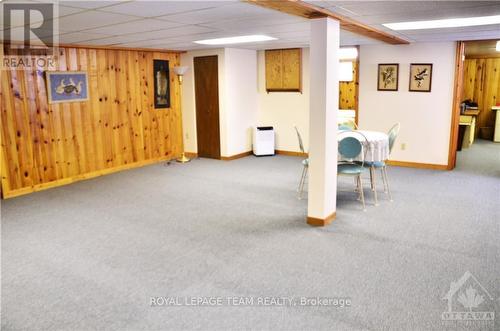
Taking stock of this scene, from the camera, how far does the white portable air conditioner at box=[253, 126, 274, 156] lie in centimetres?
770

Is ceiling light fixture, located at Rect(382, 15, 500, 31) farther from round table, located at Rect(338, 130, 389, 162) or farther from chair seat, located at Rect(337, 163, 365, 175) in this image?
chair seat, located at Rect(337, 163, 365, 175)

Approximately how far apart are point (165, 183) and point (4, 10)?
3.20m

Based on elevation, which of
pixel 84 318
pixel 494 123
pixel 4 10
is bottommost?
pixel 84 318

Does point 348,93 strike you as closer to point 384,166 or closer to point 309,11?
point 384,166

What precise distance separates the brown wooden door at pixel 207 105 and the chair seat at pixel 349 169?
3.23 m

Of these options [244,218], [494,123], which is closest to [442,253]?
[244,218]

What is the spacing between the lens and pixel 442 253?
3.44 m

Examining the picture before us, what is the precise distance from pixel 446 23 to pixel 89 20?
11.5 ft

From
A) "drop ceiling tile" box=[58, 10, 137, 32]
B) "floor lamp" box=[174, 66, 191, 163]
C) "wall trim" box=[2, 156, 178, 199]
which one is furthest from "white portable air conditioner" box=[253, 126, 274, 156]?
"drop ceiling tile" box=[58, 10, 137, 32]

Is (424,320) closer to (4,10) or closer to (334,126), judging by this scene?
(334,126)

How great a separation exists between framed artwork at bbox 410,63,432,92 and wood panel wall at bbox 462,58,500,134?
13.3 feet

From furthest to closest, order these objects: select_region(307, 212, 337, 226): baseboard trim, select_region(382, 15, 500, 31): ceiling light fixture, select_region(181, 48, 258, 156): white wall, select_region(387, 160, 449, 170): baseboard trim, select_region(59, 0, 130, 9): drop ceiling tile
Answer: select_region(181, 48, 258, 156): white wall
select_region(387, 160, 449, 170): baseboard trim
select_region(307, 212, 337, 226): baseboard trim
select_region(382, 15, 500, 31): ceiling light fixture
select_region(59, 0, 130, 9): drop ceiling tile

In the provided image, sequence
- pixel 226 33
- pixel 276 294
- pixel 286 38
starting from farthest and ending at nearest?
1. pixel 286 38
2. pixel 226 33
3. pixel 276 294

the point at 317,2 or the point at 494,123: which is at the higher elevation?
the point at 317,2
